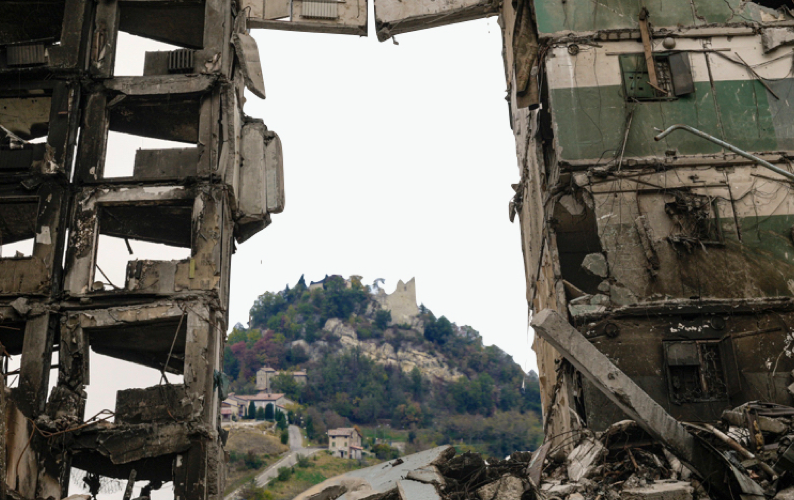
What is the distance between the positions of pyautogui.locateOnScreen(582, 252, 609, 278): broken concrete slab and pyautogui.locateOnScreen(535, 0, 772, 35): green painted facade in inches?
246

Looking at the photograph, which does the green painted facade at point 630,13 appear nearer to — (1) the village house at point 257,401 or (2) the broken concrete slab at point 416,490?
(2) the broken concrete slab at point 416,490

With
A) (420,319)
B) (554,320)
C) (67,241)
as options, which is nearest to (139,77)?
(67,241)

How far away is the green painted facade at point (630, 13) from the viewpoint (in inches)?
778

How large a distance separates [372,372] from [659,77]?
114m

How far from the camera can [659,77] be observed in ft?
63.2

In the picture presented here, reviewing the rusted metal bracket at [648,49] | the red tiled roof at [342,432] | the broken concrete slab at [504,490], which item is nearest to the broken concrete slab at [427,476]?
the broken concrete slab at [504,490]

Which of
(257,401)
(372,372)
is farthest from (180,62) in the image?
(372,372)

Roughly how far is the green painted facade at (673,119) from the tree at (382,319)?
129253 mm

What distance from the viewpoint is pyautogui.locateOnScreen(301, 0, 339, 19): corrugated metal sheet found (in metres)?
27.0

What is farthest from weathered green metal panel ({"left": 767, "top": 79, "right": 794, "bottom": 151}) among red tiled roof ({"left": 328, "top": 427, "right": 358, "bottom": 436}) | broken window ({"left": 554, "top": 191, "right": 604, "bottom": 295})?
red tiled roof ({"left": 328, "top": 427, "right": 358, "bottom": 436})

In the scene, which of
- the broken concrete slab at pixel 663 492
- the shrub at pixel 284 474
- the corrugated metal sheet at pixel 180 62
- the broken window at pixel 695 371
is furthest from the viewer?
the shrub at pixel 284 474

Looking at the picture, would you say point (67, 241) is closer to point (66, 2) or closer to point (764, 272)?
point (66, 2)

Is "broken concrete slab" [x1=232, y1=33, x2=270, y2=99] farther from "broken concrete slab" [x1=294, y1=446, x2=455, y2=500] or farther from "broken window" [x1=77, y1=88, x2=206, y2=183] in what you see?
"broken concrete slab" [x1=294, y1=446, x2=455, y2=500]

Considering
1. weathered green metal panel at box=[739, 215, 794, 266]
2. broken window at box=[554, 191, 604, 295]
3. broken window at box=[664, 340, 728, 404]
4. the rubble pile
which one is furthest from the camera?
broken window at box=[554, 191, 604, 295]
